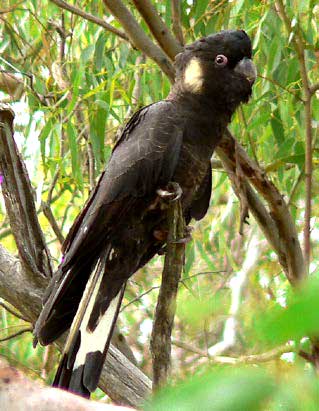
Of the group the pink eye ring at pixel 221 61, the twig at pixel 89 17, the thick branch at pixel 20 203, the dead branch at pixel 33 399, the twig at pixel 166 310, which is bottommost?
the dead branch at pixel 33 399

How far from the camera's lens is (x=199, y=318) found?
19.3 inches

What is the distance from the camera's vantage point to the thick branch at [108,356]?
2.17m

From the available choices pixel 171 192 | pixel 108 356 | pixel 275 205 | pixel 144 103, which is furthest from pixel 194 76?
pixel 108 356

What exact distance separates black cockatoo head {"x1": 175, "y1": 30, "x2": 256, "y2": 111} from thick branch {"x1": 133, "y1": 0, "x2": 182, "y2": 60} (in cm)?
21

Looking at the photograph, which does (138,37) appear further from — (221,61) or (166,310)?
(166,310)

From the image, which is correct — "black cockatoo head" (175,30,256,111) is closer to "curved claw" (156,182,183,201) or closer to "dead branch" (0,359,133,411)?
"curved claw" (156,182,183,201)

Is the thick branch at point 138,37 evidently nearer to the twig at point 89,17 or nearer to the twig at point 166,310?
the twig at point 89,17

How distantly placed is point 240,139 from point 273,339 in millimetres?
2595

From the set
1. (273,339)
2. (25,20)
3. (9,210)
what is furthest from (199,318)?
(25,20)

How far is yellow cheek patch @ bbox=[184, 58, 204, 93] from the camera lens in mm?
2336

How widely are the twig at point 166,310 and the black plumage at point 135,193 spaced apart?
21cm

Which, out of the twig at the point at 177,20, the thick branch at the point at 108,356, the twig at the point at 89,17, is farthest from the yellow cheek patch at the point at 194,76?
the thick branch at the point at 108,356

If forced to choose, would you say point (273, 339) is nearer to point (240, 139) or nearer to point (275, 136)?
point (275, 136)

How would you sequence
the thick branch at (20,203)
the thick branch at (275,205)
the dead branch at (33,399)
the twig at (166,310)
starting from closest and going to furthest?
the dead branch at (33,399) → the twig at (166,310) → the thick branch at (20,203) → the thick branch at (275,205)
